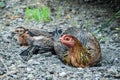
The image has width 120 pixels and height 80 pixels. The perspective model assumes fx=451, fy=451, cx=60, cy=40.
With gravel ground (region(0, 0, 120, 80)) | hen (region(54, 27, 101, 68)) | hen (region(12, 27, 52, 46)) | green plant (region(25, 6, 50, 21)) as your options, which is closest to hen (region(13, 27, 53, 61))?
hen (region(12, 27, 52, 46))

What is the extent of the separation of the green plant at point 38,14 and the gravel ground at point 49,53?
0.38 ft

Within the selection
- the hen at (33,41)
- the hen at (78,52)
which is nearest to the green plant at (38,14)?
the hen at (33,41)

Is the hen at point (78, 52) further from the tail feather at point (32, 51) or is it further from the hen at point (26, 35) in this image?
the hen at point (26, 35)

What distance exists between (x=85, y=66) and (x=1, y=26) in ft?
8.66

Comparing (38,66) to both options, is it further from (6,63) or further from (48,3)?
(48,3)

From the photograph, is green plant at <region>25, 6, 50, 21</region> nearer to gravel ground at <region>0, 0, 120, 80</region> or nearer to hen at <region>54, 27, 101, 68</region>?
gravel ground at <region>0, 0, 120, 80</region>

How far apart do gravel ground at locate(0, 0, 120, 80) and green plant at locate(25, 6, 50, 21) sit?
116mm

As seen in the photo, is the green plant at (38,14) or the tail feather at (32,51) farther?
the green plant at (38,14)

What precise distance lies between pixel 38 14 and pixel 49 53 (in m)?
2.21

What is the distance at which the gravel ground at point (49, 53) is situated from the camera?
17.3 ft

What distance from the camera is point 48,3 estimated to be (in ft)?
29.5

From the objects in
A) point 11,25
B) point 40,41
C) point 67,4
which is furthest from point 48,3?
point 40,41

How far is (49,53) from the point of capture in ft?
20.4

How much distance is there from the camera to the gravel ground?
529 cm
